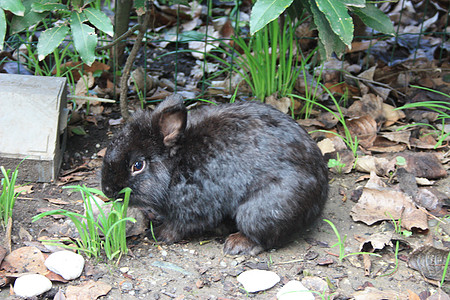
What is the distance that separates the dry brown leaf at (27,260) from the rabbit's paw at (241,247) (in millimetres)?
1008

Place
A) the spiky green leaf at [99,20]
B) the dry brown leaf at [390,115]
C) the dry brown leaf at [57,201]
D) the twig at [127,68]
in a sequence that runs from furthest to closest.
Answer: the dry brown leaf at [390,115] → the twig at [127,68] → the dry brown leaf at [57,201] → the spiky green leaf at [99,20]

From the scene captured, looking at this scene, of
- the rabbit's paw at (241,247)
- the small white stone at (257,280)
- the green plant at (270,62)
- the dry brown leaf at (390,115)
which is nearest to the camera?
the small white stone at (257,280)

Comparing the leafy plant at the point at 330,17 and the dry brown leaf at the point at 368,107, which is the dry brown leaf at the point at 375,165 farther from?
the leafy plant at the point at 330,17

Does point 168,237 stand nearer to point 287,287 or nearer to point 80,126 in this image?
point 287,287

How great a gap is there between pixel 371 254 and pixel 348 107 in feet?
6.66

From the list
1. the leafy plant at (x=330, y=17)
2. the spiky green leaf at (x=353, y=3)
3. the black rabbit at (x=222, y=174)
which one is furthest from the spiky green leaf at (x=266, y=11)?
the black rabbit at (x=222, y=174)

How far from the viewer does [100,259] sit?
299 centimetres

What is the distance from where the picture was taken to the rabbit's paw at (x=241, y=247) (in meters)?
3.14

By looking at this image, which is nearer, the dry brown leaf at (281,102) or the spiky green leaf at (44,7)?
the spiky green leaf at (44,7)

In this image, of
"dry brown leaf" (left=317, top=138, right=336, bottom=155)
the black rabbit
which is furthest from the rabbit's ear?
"dry brown leaf" (left=317, top=138, right=336, bottom=155)

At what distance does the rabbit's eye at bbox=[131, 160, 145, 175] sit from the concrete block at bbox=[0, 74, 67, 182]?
0.80 m

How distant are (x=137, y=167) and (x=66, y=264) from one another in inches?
25.7

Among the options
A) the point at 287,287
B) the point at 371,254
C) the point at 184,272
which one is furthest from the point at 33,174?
the point at 371,254

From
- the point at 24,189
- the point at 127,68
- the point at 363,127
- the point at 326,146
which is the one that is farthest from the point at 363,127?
the point at 24,189
